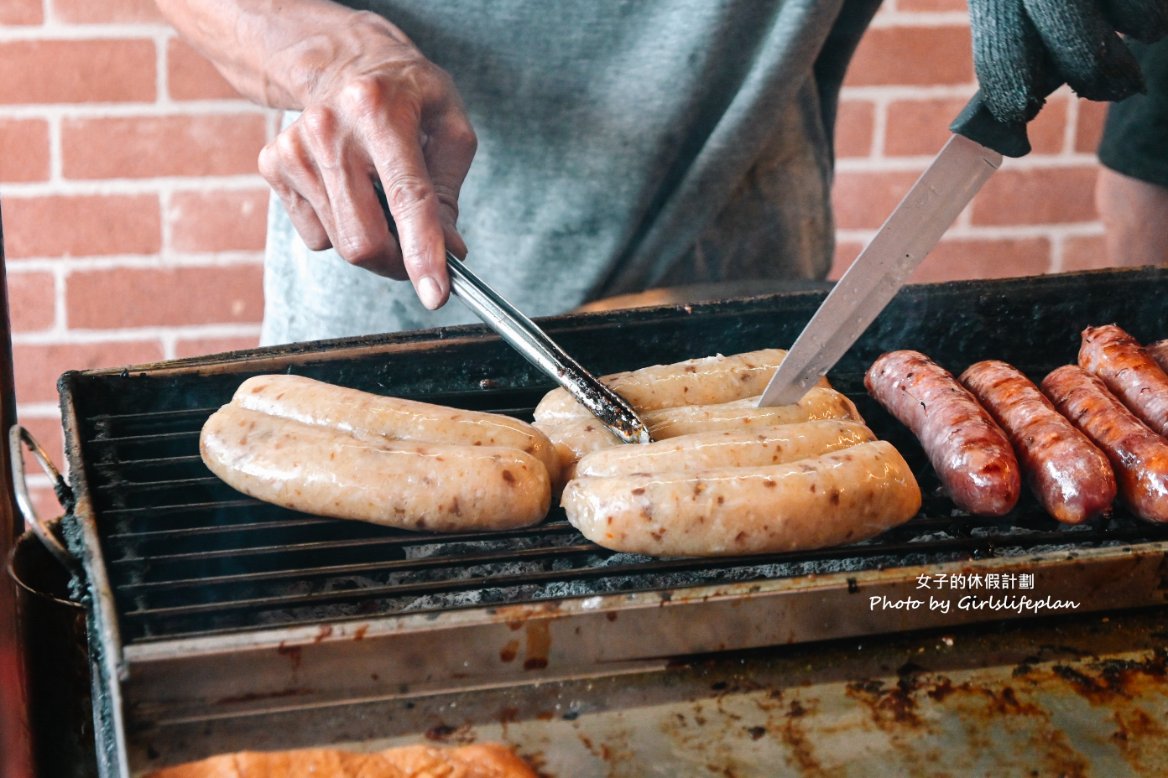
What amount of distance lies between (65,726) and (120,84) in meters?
3.09

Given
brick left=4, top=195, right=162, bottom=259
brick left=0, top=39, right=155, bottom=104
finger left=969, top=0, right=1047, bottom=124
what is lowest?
brick left=4, top=195, right=162, bottom=259

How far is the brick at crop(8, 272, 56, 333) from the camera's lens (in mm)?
4707

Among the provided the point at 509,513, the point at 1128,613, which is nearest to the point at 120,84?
the point at 509,513

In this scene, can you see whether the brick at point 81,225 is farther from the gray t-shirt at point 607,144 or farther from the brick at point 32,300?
the gray t-shirt at point 607,144

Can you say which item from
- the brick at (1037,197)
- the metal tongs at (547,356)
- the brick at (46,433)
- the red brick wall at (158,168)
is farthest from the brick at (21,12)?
the brick at (1037,197)

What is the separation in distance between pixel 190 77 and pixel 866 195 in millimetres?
3012

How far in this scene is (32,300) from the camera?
4.73 m

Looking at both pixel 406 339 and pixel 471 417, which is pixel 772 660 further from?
pixel 406 339

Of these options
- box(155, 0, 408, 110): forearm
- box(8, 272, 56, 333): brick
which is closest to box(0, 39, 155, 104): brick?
box(8, 272, 56, 333): brick

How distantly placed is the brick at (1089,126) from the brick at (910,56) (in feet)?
2.09

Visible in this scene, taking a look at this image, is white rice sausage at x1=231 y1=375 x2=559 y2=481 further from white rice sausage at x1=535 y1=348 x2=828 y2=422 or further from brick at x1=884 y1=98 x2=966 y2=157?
brick at x1=884 y1=98 x2=966 y2=157

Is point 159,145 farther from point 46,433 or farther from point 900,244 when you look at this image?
point 900,244

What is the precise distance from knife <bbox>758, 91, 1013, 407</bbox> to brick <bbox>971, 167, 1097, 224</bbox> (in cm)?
311

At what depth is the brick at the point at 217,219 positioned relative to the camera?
472cm
